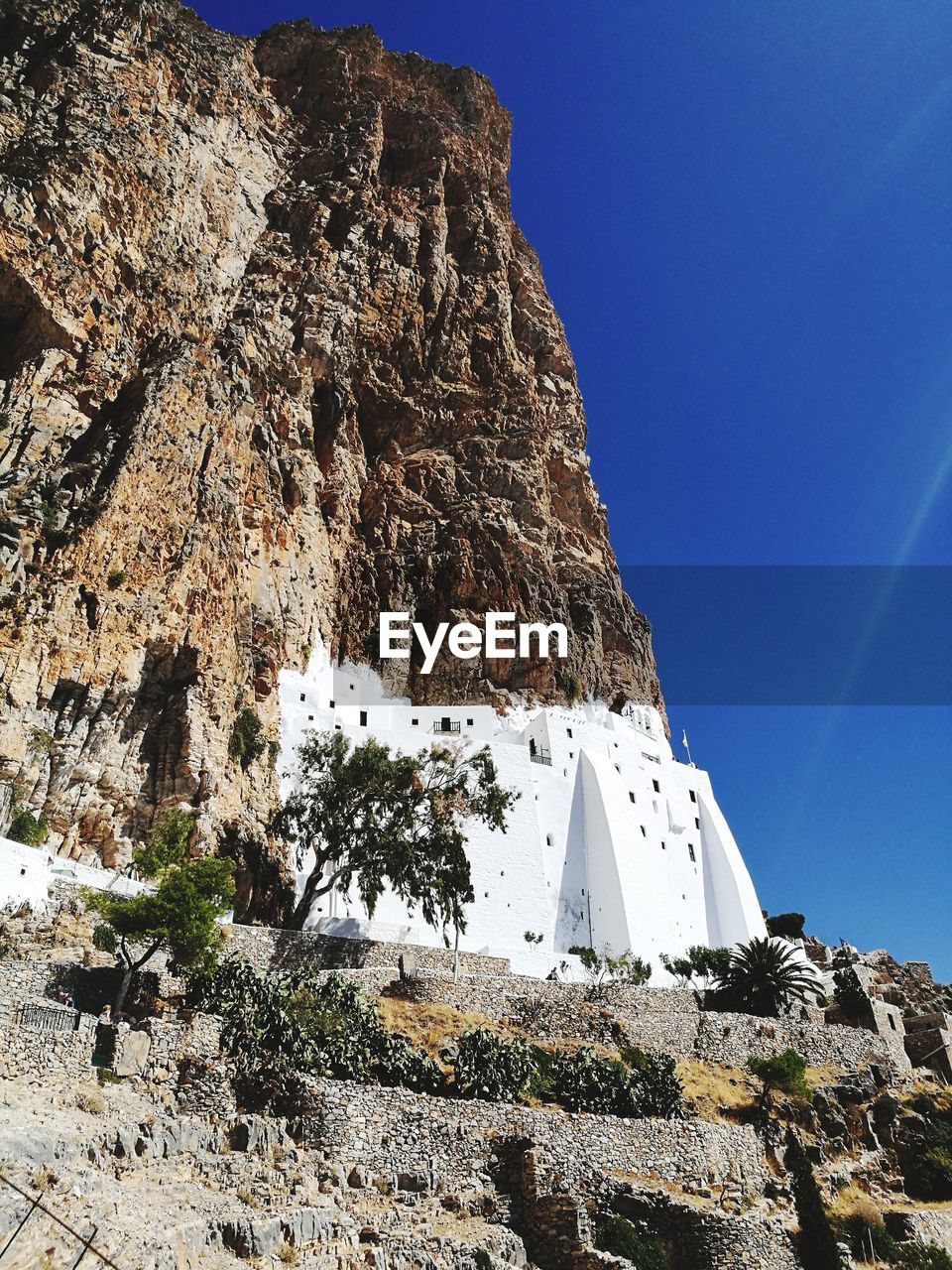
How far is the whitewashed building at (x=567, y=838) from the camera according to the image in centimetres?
4047

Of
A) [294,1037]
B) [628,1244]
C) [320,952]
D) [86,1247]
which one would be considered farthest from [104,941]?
[628,1244]

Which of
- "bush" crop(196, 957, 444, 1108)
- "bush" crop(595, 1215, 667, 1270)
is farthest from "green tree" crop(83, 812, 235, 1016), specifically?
"bush" crop(595, 1215, 667, 1270)

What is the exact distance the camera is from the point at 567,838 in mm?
45781

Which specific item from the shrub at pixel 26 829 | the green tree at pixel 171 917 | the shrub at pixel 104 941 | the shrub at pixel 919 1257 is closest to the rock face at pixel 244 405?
the shrub at pixel 26 829

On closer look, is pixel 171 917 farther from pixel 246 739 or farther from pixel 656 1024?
pixel 656 1024

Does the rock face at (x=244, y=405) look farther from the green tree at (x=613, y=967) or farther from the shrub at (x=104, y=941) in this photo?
the green tree at (x=613, y=967)

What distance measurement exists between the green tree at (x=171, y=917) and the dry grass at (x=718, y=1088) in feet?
47.1

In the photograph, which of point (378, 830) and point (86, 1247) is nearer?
point (86, 1247)

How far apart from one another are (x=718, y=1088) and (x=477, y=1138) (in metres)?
11.0

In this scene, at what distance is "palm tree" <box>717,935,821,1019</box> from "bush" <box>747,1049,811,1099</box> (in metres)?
6.03

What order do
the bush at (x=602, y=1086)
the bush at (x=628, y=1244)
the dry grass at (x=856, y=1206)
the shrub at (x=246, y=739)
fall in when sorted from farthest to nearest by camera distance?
the shrub at (x=246, y=739)
the dry grass at (x=856, y=1206)
the bush at (x=602, y=1086)
the bush at (x=628, y=1244)

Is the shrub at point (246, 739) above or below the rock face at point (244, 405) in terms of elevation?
below

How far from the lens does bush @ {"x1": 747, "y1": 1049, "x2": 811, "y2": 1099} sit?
2823 centimetres

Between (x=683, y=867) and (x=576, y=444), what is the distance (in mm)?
31071
